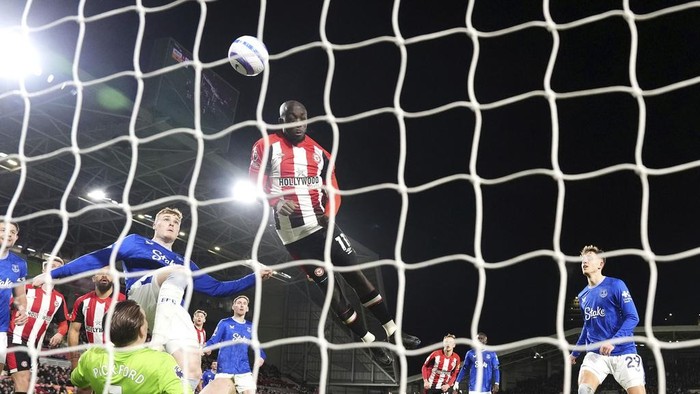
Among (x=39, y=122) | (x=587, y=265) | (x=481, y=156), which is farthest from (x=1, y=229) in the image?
(x=481, y=156)

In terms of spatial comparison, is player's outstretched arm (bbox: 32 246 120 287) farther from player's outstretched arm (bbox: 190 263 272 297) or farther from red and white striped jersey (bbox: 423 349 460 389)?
red and white striped jersey (bbox: 423 349 460 389)

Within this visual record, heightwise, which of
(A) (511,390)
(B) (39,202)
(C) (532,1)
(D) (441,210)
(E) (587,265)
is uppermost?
(C) (532,1)

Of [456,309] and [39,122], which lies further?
[456,309]

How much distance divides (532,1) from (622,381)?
11.1 metres

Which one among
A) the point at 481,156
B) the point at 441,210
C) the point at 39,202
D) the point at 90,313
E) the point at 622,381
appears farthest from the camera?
the point at 441,210

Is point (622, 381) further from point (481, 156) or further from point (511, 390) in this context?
point (511, 390)

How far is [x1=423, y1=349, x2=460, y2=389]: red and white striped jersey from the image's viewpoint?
33.3ft

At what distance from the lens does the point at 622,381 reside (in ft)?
17.5

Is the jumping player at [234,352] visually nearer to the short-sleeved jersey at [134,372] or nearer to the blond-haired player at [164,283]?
the blond-haired player at [164,283]

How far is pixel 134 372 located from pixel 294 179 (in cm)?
179

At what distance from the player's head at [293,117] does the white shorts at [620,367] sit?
3.27 meters

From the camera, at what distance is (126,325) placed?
323 cm

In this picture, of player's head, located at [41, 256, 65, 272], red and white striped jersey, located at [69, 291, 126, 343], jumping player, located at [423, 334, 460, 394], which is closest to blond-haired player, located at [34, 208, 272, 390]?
player's head, located at [41, 256, 65, 272]

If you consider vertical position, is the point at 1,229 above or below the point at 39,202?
below
